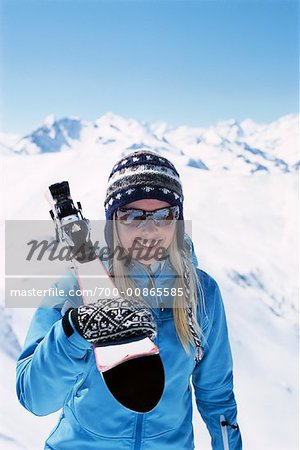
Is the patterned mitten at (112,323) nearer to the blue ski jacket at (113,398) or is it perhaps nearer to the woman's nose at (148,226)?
the blue ski jacket at (113,398)

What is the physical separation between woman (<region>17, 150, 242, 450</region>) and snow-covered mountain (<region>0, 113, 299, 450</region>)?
1.87m

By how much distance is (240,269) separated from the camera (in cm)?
919

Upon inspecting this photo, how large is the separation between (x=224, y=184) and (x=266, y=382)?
1017 centimetres

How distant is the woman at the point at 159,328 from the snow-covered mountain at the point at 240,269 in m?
1.87

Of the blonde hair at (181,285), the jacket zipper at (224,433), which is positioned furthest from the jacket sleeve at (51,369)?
the jacket zipper at (224,433)

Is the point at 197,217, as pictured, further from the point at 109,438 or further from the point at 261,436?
the point at 109,438

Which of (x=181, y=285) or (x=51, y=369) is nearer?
(x=51, y=369)

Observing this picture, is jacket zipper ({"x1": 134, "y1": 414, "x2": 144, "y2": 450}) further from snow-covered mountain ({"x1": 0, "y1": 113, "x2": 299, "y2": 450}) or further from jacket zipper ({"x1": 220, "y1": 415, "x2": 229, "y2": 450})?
snow-covered mountain ({"x1": 0, "y1": 113, "x2": 299, "y2": 450})

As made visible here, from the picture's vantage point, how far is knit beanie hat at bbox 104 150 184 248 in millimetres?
1928

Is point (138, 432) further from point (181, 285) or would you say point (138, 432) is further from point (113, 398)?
point (181, 285)

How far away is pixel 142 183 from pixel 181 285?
20.6 inches

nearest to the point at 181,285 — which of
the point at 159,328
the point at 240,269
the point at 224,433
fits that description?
the point at 159,328

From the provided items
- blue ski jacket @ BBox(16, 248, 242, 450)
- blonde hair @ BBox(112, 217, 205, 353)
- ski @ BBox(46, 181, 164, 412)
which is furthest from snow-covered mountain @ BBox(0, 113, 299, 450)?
ski @ BBox(46, 181, 164, 412)

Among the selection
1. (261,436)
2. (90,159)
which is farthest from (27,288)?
(90,159)
